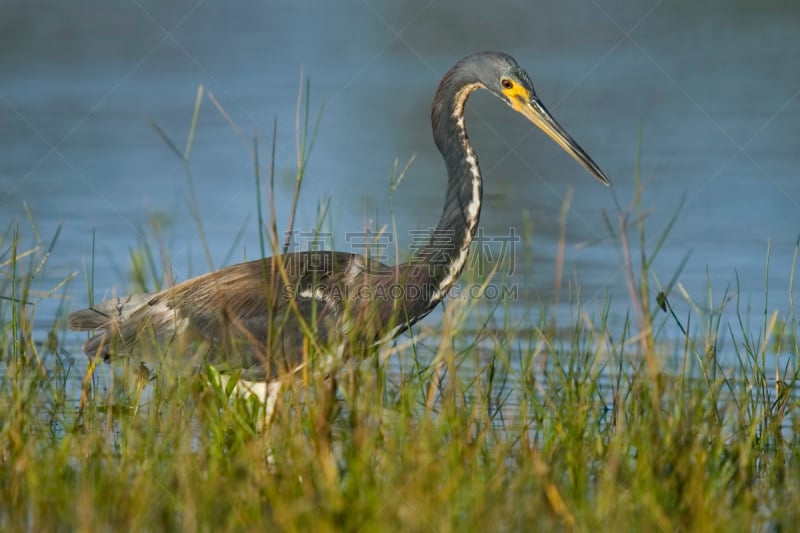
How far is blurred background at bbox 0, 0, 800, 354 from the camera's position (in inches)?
305

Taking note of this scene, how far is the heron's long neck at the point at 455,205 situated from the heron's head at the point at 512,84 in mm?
70

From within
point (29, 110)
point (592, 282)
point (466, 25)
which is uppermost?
point (466, 25)

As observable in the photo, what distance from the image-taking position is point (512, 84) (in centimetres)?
536

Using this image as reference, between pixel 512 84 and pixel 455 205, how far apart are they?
1.84 feet

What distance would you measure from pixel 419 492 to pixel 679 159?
6.91 meters

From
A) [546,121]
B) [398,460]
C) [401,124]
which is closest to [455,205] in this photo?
[546,121]

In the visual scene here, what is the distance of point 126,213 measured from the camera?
8430 mm

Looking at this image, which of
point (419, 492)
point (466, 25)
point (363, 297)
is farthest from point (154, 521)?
point (466, 25)

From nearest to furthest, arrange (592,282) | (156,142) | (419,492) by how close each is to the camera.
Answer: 1. (419,492)
2. (592,282)
3. (156,142)

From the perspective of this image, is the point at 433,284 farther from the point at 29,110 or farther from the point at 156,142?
the point at 29,110

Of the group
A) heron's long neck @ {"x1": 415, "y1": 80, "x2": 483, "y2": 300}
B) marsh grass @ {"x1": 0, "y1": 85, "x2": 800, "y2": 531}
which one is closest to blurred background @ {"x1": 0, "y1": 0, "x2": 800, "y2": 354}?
heron's long neck @ {"x1": 415, "y1": 80, "x2": 483, "y2": 300}

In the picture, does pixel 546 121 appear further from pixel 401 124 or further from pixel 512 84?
pixel 401 124

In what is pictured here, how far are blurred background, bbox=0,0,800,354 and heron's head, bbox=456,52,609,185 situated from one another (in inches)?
32.8

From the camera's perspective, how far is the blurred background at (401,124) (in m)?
7.74
